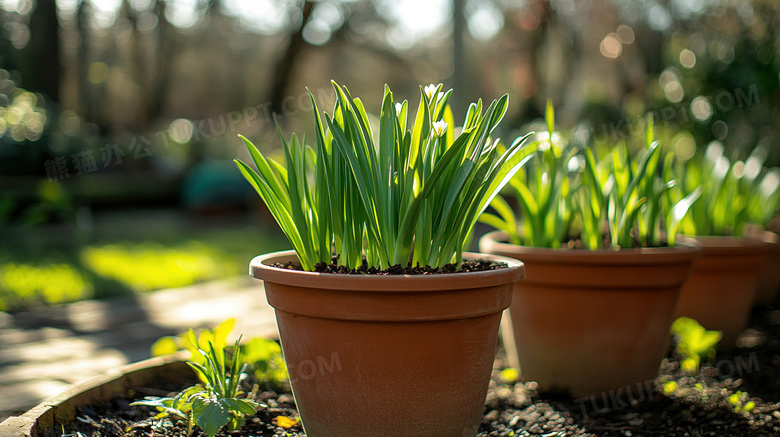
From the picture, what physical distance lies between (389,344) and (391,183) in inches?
14.6

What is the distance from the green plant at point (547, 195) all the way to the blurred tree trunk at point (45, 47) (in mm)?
7581

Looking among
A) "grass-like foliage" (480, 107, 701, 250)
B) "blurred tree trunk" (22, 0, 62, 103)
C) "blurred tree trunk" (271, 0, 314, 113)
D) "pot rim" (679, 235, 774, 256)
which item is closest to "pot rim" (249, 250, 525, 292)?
"grass-like foliage" (480, 107, 701, 250)

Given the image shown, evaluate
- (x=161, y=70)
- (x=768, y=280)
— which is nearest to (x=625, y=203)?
(x=768, y=280)

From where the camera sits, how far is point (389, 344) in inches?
55.2

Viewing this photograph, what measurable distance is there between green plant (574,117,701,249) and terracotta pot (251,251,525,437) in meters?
0.77

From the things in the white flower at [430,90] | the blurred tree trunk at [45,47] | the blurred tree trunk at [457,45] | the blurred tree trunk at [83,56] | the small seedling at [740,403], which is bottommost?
the small seedling at [740,403]

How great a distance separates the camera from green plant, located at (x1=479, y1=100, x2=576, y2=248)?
211 cm

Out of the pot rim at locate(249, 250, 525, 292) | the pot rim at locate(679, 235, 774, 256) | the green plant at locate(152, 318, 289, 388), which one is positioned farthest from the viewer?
the pot rim at locate(679, 235, 774, 256)

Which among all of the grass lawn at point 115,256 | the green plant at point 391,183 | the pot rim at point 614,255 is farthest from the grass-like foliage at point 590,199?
the grass lawn at point 115,256

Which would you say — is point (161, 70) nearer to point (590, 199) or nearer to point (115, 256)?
point (115, 256)

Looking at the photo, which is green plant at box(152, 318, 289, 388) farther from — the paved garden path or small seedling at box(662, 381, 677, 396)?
small seedling at box(662, 381, 677, 396)

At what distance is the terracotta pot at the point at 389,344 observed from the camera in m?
1.37

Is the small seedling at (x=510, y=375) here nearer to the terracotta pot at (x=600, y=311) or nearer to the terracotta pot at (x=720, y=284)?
the terracotta pot at (x=600, y=311)

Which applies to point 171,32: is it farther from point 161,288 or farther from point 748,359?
point 748,359
